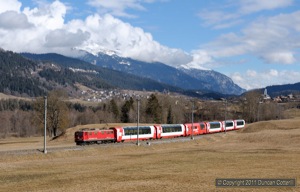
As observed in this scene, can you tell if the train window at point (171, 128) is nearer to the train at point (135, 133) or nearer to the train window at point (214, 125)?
the train at point (135, 133)

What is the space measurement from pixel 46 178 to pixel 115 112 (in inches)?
5947

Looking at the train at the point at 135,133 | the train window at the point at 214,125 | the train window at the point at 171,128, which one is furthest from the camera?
the train window at the point at 214,125

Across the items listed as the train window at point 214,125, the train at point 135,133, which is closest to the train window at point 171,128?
the train at point 135,133

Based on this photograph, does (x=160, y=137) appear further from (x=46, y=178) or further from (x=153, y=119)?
(x=153, y=119)

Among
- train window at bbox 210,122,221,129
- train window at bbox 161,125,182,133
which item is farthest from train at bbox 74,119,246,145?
train window at bbox 210,122,221,129

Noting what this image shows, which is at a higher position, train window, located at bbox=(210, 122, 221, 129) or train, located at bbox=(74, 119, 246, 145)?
train window, located at bbox=(210, 122, 221, 129)

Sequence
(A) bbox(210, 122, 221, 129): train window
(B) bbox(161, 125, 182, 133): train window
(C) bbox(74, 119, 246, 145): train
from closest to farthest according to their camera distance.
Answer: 1. (C) bbox(74, 119, 246, 145): train
2. (B) bbox(161, 125, 182, 133): train window
3. (A) bbox(210, 122, 221, 129): train window

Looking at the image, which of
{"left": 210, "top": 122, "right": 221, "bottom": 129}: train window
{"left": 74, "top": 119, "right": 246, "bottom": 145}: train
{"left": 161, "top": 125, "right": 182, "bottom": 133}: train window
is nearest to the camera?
{"left": 74, "top": 119, "right": 246, "bottom": 145}: train

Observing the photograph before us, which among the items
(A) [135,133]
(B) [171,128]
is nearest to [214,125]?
(B) [171,128]

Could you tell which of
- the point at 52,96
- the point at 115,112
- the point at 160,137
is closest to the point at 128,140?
the point at 160,137

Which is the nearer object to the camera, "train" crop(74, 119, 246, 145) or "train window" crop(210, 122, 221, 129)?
"train" crop(74, 119, 246, 145)

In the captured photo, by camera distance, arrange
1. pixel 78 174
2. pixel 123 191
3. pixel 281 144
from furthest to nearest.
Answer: pixel 281 144, pixel 78 174, pixel 123 191

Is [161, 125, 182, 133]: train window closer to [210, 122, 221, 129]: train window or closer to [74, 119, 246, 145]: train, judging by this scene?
[74, 119, 246, 145]: train

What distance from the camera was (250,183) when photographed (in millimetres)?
33594
